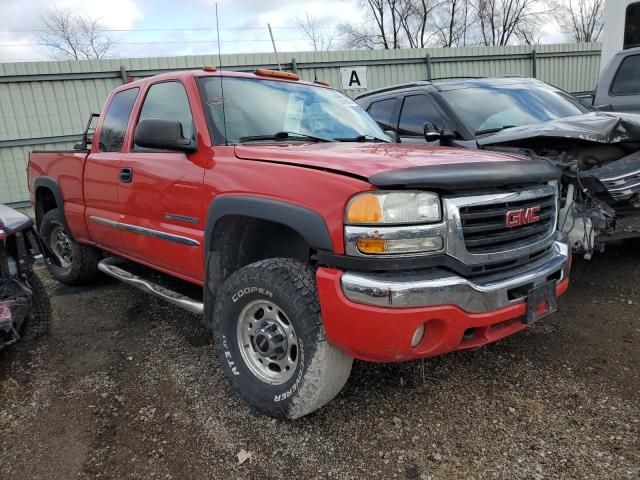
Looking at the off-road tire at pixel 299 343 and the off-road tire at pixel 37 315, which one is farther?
the off-road tire at pixel 37 315

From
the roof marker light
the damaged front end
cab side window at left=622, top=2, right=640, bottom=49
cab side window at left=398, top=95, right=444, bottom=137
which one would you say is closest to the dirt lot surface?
the damaged front end

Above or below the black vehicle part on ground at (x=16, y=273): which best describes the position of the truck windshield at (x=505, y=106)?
above

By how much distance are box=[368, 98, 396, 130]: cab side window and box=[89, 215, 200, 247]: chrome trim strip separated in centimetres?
333

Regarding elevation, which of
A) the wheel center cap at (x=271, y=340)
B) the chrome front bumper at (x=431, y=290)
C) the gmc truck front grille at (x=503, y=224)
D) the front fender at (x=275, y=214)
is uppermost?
the front fender at (x=275, y=214)

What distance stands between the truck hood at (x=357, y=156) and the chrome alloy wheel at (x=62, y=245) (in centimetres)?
325

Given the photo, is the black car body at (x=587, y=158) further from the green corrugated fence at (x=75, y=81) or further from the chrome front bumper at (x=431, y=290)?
the green corrugated fence at (x=75, y=81)

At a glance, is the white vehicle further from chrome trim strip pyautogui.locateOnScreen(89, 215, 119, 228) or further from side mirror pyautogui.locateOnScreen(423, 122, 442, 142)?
chrome trim strip pyautogui.locateOnScreen(89, 215, 119, 228)

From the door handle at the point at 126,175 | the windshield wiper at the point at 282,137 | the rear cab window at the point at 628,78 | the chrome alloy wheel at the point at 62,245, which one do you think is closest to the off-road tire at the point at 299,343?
the windshield wiper at the point at 282,137

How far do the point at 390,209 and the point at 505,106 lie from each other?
12.3 ft

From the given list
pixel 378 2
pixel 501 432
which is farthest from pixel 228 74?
pixel 378 2

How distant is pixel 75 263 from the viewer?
4.98m

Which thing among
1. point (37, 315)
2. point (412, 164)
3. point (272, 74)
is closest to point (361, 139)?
point (272, 74)

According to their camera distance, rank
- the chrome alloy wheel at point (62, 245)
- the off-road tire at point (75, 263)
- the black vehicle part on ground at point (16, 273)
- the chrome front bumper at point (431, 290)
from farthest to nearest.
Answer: the chrome alloy wheel at point (62, 245)
the off-road tire at point (75, 263)
the black vehicle part on ground at point (16, 273)
the chrome front bumper at point (431, 290)

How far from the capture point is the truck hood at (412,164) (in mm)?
2119
